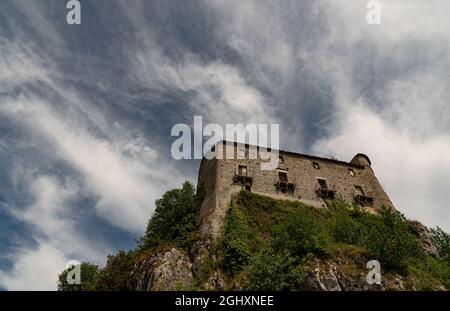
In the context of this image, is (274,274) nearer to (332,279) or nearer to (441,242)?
(332,279)

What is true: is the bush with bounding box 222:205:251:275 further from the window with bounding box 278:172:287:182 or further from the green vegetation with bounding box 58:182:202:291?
the window with bounding box 278:172:287:182

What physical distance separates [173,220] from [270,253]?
13.4m

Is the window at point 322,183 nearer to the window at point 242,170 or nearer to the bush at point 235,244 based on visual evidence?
the window at point 242,170

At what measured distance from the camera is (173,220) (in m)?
35.5

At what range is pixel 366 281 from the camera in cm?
2395

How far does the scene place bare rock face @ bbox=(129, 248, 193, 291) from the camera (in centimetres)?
2708

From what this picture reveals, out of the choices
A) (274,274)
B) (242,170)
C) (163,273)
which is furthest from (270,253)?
(242,170)

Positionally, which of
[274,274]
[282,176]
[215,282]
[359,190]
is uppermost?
[282,176]

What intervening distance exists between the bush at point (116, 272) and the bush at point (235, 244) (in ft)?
28.0
